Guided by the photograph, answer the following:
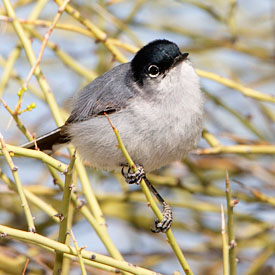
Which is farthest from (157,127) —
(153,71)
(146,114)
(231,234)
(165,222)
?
(231,234)

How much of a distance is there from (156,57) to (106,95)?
12.7 inches

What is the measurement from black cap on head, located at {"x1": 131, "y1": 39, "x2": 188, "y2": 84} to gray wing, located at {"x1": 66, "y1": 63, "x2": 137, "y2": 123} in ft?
0.27

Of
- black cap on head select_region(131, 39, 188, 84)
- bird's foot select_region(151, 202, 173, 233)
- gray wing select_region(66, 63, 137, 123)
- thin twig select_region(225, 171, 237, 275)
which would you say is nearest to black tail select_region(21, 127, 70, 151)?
gray wing select_region(66, 63, 137, 123)

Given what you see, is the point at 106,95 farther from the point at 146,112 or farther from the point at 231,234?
the point at 231,234

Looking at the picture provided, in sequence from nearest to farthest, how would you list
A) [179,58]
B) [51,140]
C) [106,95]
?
[179,58]
[106,95]
[51,140]

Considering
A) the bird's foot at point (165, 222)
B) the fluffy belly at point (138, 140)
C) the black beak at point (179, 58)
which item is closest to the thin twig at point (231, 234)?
the bird's foot at point (165, 222)

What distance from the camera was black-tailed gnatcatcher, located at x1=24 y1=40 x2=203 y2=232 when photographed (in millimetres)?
2479

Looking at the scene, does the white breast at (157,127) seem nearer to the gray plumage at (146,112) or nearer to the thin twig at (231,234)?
the gray plumage at (146,112)

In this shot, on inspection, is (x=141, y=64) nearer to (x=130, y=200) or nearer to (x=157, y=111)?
(x=157, y=111)

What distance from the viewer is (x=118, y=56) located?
117 inches

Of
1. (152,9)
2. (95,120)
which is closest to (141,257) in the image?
(95,120)

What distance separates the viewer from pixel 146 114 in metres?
2.49

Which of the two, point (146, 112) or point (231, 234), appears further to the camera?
point (146, 112)

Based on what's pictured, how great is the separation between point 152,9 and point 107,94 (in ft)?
5.68
